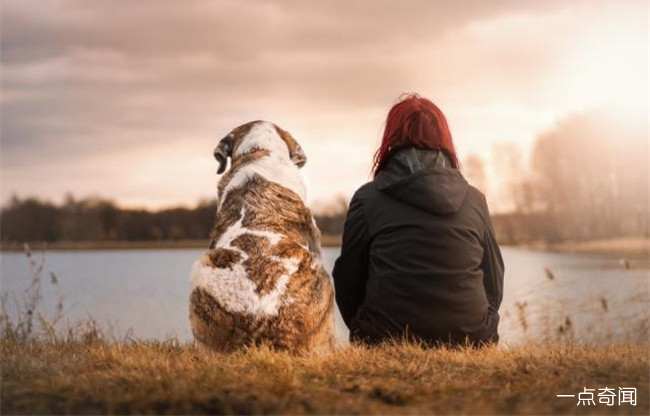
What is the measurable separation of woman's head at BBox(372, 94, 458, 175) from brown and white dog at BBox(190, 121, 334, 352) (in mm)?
935

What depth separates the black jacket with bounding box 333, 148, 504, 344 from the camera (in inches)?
230

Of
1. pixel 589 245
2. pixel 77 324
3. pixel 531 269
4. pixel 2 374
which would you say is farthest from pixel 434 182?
pixel 589 245

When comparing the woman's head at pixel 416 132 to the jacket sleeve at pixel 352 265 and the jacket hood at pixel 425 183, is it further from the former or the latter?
the jacket sleeve at pixel 352 265

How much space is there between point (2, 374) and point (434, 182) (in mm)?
3753

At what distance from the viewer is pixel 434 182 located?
5797mm

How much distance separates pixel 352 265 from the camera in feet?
20.5

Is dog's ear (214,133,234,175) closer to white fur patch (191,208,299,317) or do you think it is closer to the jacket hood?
white fur patch (191,208,299,317)

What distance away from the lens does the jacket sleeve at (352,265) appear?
612 centimetres

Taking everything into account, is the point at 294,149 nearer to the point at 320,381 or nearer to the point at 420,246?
the point at 420,246

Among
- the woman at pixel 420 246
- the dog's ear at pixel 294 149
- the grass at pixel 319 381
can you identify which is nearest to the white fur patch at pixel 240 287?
the grass at pixel 319 381

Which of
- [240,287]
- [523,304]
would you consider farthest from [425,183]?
[523,304]

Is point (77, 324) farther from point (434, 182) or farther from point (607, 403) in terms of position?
point (607, 403)

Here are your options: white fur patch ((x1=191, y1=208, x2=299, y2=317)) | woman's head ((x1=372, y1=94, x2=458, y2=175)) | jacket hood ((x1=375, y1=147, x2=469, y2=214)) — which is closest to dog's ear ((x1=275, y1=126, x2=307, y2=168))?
woman's head ((x1=372, y1=94, x2=458, y2=175))

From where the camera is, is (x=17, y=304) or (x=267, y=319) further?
(x=17, y=304)
